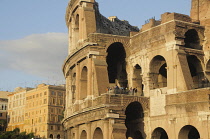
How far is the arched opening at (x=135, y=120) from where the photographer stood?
36375 millimetres

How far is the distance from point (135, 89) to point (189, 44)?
21.5 feet

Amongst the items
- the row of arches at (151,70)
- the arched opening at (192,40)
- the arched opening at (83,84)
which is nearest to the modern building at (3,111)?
the row of arches at (151,70)

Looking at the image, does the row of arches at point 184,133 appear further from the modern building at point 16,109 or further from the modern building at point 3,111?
the modern building at point 3,111

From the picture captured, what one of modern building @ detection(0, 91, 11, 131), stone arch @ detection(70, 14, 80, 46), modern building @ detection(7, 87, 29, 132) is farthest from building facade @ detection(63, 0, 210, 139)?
modern building @ detection(0, 91, 11, 131)

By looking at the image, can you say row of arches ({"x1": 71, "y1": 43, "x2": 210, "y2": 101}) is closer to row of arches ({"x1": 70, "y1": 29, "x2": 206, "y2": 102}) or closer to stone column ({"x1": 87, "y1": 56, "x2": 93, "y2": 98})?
row of arches ({"x1": 70, "y1": 29, "x2": 206, "y2": 102})

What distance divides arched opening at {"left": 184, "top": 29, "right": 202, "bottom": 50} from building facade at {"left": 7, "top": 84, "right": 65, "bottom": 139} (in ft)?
176

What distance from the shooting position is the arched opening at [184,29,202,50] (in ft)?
121

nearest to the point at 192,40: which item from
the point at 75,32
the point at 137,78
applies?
the point at 137,78

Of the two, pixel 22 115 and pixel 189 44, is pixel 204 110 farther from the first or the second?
pixel 22 115

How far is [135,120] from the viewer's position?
37.2 m

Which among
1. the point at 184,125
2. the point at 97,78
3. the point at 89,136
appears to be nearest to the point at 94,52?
the point at 97,78

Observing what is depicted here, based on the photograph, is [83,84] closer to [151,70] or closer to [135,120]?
[135,120]

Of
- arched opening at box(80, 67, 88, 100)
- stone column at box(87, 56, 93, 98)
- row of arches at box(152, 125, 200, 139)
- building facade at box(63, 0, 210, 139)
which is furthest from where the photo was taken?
arched opening at box(80, 67, 88, 100)

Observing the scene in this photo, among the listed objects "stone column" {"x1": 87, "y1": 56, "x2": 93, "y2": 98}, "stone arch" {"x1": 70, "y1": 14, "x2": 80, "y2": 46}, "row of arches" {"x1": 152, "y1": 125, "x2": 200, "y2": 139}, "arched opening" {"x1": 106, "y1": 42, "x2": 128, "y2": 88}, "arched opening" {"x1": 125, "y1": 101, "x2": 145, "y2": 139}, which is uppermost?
"stone arch" {"x1": 70, "y1": 14, "x2": 80, "y2": 46}
